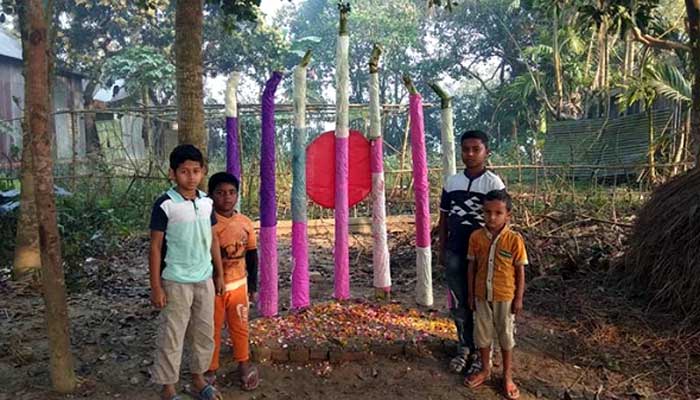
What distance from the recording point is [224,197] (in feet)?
11.2

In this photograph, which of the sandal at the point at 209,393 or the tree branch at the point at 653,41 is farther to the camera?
the tree branch at the point at 653,41

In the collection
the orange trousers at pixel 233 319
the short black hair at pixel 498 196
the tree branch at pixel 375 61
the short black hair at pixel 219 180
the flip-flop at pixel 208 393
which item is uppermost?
the tree branch at pixel 375 61

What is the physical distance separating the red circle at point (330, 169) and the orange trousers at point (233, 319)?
131cm

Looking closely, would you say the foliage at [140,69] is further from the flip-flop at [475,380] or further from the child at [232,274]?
the flip-flop at [475,380]

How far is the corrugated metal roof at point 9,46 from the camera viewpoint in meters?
16.8

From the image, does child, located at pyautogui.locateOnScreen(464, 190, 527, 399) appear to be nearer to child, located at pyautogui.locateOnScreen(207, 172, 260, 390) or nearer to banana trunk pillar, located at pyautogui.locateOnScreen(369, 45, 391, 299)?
banana trunk pillar, located at pyautogui.locateOnScreen(369, 45, 391, 299)

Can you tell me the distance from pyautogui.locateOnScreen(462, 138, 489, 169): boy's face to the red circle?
1184 millimetres

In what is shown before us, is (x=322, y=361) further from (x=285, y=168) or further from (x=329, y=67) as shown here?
(x=329, y=67)

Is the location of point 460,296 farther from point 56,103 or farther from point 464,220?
point 56,103

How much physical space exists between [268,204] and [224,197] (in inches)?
31.8

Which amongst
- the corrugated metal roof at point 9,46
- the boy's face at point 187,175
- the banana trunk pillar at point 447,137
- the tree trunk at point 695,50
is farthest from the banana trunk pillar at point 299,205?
the corrugated metal roof at point 9,46

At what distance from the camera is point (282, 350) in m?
3.78

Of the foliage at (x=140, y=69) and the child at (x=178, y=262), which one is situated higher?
the foliage at (x=140, y=69)

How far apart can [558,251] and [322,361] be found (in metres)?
3.32
